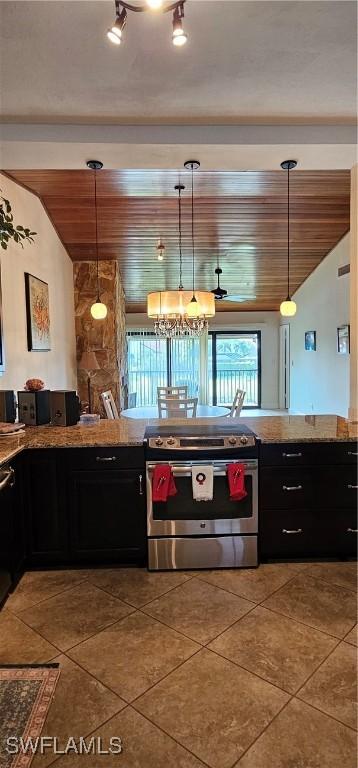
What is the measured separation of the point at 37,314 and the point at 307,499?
10.9 ft

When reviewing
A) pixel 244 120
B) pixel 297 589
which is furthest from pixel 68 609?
pixel 244 120

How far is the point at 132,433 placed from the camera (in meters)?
2.92

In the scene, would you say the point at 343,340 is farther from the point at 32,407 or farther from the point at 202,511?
the point at 32,407

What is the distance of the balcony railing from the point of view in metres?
10.1

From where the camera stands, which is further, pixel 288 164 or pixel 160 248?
pixel 160 248

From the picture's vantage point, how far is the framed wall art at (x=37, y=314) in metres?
4.17

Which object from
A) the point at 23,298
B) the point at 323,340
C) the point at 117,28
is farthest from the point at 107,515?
the point at 323,340

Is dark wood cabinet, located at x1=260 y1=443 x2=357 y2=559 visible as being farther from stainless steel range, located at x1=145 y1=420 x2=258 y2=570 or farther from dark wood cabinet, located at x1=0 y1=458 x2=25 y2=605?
dark wood cabinet, located at x1=0 y1=458 x2=25 y2=605

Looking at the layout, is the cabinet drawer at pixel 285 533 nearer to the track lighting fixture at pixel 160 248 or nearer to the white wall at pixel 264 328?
the track lighting fixture at pixel 160 248

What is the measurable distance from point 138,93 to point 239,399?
11.1 ft

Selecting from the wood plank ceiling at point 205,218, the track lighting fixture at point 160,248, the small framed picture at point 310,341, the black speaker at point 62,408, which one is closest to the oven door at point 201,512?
the black speaker at point 62,408

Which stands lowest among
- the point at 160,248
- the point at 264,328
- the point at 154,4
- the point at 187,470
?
the point at 187,470

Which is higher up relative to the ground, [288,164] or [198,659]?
[288,164]

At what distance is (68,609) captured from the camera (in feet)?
7.55
